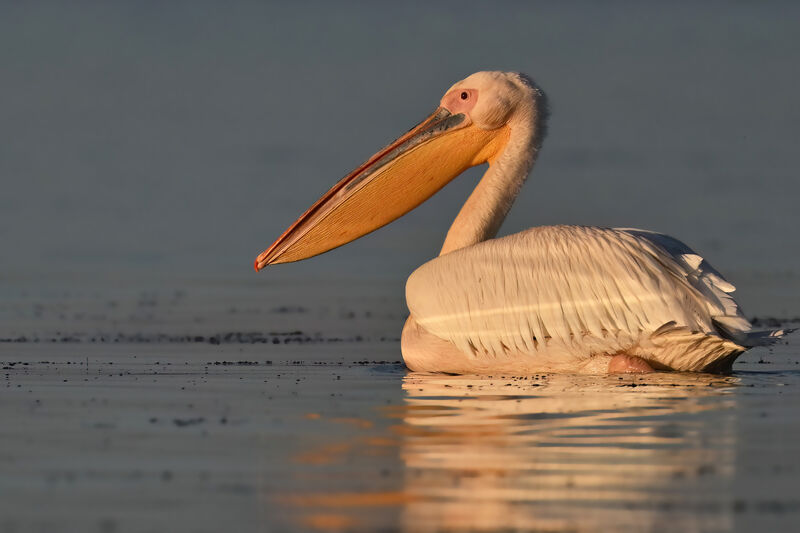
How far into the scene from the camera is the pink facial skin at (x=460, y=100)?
31.9 ft

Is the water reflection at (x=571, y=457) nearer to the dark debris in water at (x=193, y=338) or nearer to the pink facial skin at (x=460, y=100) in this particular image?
the pink facial skin at (x=460, y=100)

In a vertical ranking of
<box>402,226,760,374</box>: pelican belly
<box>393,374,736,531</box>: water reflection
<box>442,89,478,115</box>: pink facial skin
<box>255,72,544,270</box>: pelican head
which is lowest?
<box>393,374,736,531</box>: water reflection

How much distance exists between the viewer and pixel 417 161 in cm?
972

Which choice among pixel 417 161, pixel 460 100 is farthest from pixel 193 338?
pixel 460 100

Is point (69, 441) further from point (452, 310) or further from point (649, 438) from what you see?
point (452, 310)

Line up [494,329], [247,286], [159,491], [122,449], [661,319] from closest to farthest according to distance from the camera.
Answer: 1. [159,491]
2. [122,449]
3. [661,319]
4. [494,329]
5. [247,286]

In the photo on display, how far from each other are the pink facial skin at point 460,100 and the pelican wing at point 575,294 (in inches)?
64.4

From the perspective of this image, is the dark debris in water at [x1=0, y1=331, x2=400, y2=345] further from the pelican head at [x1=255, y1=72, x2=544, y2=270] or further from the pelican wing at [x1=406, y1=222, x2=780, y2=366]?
the pelican wing at [x1=406, y1=222, x2=780, y2=366]

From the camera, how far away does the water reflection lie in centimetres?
398

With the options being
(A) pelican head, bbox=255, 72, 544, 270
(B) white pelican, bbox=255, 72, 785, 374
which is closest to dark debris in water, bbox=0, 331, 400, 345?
(A) pelican head, bbox=255, 72, 544, 270

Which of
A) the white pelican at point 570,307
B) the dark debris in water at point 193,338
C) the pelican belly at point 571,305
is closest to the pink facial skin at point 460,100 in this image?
the white pelican at point 570,307

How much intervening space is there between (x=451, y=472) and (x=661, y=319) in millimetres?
3100

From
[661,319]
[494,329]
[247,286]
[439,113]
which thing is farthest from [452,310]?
[247,286]

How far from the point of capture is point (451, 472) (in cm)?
466
